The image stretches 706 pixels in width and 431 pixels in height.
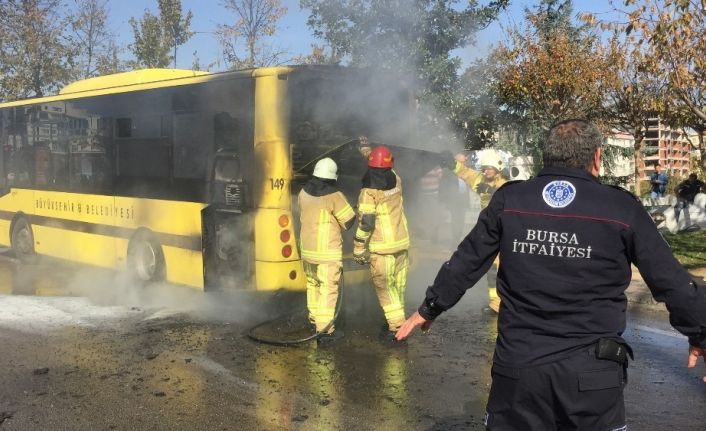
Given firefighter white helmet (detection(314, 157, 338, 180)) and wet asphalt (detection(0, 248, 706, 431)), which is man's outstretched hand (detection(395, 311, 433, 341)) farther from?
firefighter white helmet (detection(314, 157, 338, 180))

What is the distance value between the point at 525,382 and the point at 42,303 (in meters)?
7.21

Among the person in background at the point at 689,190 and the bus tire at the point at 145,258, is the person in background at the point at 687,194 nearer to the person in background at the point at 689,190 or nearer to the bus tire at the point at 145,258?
the person in background at the point at 689,190

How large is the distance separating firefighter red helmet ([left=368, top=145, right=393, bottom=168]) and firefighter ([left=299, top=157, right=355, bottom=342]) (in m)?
0.36

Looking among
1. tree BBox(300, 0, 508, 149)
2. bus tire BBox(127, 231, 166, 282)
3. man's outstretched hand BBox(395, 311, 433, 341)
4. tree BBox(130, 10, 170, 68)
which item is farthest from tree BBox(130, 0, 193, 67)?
man's outstretched hand BBox(395, 311, 433, 341)

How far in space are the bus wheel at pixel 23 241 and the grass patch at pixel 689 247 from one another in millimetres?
9926

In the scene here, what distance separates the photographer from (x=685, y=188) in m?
14.5

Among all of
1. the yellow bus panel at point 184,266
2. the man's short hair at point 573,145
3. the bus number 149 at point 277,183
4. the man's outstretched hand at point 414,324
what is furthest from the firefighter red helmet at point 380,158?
the man's short hair at point 573,145

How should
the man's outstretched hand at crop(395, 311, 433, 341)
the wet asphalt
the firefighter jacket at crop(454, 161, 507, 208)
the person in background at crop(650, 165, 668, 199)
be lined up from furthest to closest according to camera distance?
1. the person in background at crop(650, 165, 668, 199)
2. the firefighter jacket at crop(454, 161, 507, 208)
3. the wet asphalt
4. the man's outstretched hand at crop(395, 311, 433, 341)

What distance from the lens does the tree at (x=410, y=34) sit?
39.2 feet

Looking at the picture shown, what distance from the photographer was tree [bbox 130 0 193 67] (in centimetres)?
2191

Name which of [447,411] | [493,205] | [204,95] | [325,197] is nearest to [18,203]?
[204,95]

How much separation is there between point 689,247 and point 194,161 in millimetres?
8626

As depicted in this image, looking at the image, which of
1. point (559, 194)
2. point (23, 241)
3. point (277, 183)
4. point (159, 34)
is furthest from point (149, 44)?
point (559, 194)

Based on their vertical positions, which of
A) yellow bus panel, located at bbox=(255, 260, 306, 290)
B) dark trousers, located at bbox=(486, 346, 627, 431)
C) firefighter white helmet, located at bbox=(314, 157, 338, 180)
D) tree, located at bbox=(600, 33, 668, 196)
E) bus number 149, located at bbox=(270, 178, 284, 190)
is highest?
tree, located at bbox=(600, 33, 668, 196)
